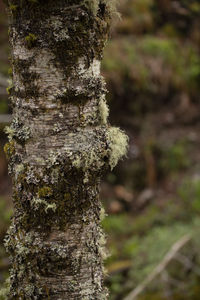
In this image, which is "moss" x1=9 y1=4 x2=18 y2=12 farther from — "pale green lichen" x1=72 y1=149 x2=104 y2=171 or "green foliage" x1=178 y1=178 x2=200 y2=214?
"green foliage" x1=178 y1=178 x2=200 y2=214

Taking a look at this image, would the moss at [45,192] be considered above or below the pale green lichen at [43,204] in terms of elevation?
above

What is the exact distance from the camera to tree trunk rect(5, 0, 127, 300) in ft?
4.04

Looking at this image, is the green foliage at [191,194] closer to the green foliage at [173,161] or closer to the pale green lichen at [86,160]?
the green foliage at [173,161]

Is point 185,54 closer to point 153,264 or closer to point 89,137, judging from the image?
point 153,264

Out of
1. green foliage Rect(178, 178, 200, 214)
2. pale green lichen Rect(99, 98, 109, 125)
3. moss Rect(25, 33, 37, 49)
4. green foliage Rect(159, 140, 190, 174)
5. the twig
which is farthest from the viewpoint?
green foliage Rect(159, 140, 190, 174)

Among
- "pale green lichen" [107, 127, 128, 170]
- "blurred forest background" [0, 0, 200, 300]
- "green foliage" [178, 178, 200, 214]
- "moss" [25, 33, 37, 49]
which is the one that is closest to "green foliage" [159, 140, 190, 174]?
"blurred forest background" [0, 0, 200, 300]

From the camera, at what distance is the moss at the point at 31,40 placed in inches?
47.6

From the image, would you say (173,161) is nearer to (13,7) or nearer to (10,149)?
(10,149)

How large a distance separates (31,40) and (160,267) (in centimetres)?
375

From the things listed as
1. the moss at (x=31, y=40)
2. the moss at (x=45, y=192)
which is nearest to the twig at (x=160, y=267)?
the moss at (x=45, y=192)

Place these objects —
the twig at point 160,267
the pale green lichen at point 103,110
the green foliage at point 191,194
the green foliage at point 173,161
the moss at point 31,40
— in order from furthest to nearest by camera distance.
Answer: the green foliage at point 173,161 < the green foliage at point 191,194 < the twig at point 160,267 < the pale green lichen at point 103,110 < the moss at point 31,40

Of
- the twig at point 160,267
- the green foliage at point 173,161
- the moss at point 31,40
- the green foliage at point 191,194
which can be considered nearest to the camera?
the moss at point 31,40

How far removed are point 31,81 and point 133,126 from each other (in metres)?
5.84

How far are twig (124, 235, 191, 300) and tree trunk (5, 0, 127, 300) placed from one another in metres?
3.01
